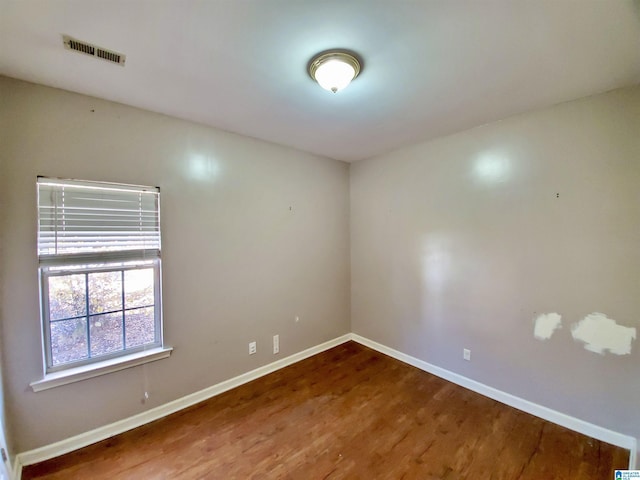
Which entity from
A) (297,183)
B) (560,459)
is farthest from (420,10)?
(560,459)

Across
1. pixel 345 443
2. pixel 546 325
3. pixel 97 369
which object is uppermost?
pixel 546 325

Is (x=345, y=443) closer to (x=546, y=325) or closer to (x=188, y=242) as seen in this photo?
(x=546, y=325)

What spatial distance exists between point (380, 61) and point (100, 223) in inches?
86.4

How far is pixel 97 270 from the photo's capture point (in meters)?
1.96

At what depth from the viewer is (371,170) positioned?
3439mm

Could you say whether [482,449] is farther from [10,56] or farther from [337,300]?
[10,56]

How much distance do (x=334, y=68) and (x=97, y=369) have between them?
2564mm

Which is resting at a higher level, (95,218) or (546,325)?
(95,218)

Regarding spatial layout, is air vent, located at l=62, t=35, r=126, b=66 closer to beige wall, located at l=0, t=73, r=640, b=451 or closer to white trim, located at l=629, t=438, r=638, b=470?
beige wall, located at l=0, t=73, r=640, b=451

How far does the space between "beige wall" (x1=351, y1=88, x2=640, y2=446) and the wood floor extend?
0.38 meters

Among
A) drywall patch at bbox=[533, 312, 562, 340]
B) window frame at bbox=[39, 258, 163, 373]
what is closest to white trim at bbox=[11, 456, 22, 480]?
window frame at bbox=[39, 258, 163, 373]

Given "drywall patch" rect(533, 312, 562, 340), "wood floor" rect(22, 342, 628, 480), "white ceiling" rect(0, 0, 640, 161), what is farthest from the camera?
"drywall patch" rect(533, 312, 562, 340)

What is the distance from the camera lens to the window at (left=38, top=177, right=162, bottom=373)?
70.7 inches

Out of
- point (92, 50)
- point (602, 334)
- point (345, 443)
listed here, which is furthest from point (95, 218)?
point (602, 334)
